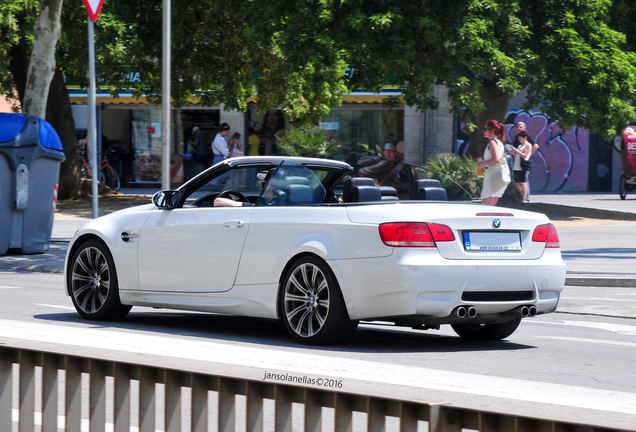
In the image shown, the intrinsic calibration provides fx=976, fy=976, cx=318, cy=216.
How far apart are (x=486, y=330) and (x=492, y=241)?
3.76ft

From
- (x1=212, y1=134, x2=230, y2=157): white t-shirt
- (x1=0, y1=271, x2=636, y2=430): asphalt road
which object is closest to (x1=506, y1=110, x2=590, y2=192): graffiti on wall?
(x1=212, y1=134, x2=230, y2=157): white t-shirt

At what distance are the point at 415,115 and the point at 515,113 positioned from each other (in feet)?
11.4

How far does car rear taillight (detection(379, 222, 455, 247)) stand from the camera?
638 centimetres

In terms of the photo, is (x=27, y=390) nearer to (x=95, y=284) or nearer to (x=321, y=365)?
(x=321, y=365)

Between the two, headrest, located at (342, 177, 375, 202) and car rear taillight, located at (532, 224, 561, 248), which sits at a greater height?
headrest, located at (342, 177, 375, 202)

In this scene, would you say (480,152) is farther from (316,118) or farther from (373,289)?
(373,289)

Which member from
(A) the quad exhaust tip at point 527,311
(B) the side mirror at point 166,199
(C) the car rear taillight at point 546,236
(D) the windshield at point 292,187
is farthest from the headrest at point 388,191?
(B) the side mirror at point 166,199

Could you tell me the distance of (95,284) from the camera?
8.26 m

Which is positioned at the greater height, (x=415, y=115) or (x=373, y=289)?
(x=415, y=115)

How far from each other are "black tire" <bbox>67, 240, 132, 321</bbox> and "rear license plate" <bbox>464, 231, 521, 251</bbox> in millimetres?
3120

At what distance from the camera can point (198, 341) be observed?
691 cm

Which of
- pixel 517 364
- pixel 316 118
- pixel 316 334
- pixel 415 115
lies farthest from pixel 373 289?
pixel 415 115

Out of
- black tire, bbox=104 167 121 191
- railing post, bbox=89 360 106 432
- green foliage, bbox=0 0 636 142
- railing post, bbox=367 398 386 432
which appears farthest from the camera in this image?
black tire, bbox=104 167 121 191

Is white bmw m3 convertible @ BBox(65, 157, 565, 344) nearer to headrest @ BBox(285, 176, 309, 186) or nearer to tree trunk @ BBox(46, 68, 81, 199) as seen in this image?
headrest @ BBox(285, 176, 309, 186)
